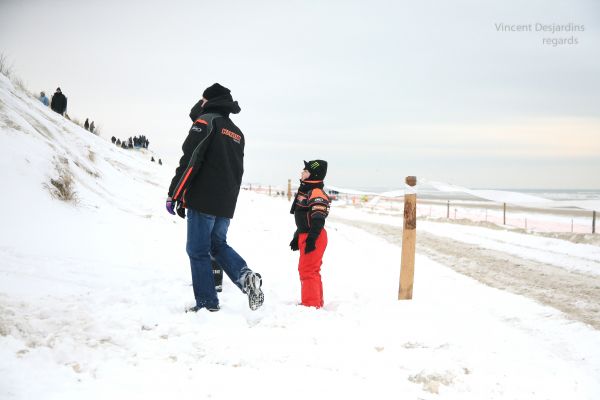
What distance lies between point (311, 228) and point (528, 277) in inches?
166

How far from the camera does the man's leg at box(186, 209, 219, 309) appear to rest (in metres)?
3.70

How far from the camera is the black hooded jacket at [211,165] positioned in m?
3.59

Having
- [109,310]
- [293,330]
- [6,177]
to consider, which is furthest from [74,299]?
[6,177]

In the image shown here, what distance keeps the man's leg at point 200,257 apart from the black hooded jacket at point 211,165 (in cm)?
12

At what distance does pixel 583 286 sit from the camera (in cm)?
603

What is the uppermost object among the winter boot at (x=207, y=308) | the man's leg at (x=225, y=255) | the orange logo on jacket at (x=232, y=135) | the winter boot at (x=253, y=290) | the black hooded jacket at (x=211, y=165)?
the orange logo on jacket at (x=232, y=135)

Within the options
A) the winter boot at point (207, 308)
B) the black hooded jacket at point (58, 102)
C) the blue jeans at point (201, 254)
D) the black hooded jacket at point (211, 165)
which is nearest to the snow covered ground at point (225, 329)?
the winter boot at point (207, 308)

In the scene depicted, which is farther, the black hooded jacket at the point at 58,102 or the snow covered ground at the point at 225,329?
the black hooded jacket at the point at 58,102

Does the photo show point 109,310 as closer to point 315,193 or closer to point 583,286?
point 315,193

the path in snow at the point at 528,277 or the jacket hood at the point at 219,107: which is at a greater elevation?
the jacket hood at the point at 219,107

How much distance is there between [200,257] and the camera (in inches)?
147

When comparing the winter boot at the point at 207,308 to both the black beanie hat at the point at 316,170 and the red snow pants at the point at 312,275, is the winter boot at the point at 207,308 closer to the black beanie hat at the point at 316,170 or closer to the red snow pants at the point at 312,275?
the red snow pants at the point at 312,275

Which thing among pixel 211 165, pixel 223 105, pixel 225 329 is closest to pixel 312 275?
pixel 225 329

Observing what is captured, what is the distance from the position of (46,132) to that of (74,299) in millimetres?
6861
